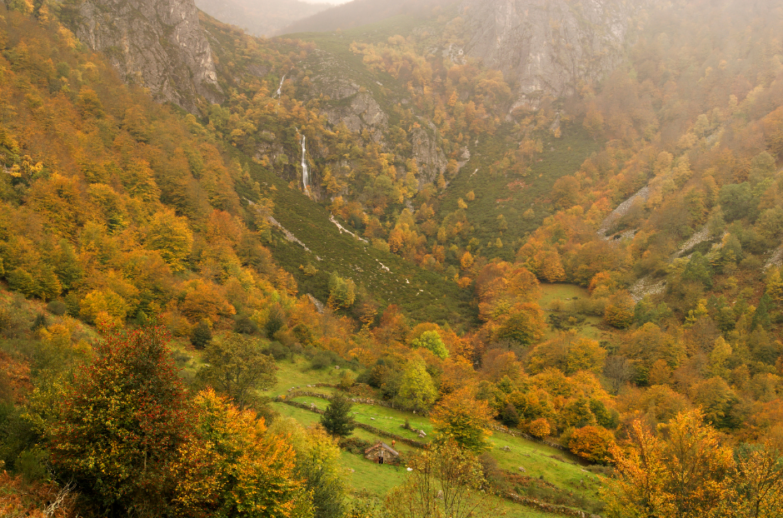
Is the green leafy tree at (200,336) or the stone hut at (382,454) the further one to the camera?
the green leafy tree at (200,336)

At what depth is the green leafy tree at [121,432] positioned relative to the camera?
1182 centimetres

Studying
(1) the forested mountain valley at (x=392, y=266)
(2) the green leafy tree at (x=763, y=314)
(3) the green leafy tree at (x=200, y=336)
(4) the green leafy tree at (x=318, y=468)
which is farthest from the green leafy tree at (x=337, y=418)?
(2) the green leafy tree at (x=763, y=314)

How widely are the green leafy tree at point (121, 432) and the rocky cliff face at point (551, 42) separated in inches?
6661

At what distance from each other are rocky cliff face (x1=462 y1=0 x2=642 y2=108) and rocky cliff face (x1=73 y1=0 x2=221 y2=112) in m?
116

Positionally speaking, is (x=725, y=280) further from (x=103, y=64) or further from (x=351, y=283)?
(x=103, y=64)

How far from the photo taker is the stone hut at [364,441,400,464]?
28516 millimetres

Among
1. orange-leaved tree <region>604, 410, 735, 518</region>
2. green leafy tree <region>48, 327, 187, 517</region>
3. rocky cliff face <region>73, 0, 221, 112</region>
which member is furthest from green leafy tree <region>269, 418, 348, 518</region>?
rocky cliff face <region>73, 0, 221, 112</region>

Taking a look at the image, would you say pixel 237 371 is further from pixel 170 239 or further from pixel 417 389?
pixel 170 239

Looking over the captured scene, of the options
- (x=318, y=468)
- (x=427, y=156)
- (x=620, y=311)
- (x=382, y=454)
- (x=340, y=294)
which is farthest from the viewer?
(x=427, y=156)

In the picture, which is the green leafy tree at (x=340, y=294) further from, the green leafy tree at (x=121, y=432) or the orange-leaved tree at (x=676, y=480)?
the green leafy tree at (x=121, y=432)

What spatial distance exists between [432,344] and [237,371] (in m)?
36.4

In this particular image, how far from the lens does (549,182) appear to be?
124m

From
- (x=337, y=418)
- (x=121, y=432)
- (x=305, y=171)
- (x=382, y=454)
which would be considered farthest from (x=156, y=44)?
(x=121, y=432)

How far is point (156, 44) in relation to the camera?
10050cm
